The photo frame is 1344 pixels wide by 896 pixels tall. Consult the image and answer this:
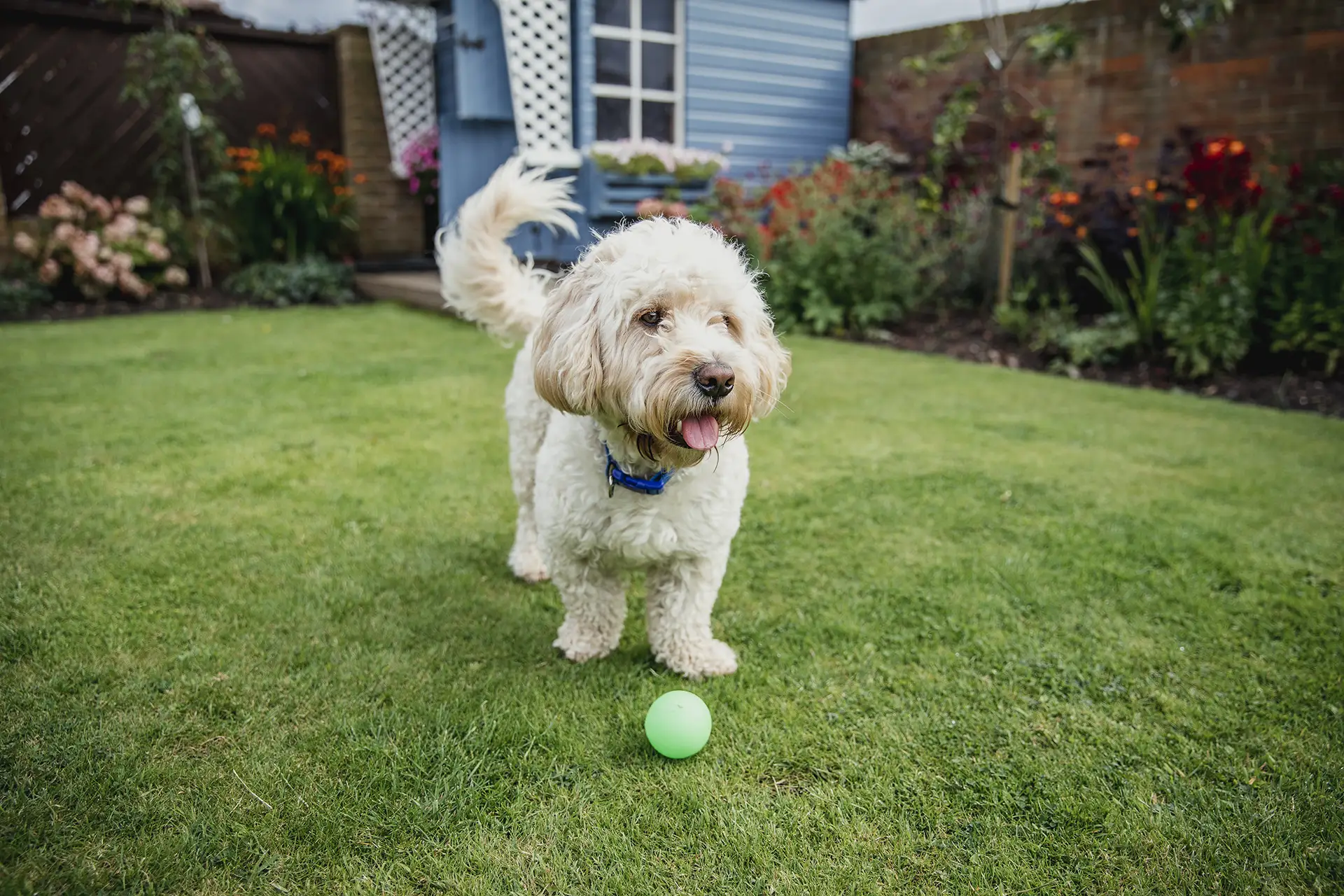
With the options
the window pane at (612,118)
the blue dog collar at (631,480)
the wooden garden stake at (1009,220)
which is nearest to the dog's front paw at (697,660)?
A: the blue dog collar at (631,480)

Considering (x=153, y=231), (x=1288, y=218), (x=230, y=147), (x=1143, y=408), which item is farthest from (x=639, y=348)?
(x=230, y=147)

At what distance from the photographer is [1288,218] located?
6621 mm

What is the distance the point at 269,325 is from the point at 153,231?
2.66 m

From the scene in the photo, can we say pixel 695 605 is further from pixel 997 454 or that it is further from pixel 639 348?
pixel 997 454

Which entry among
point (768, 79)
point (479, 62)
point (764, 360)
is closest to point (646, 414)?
point (764, 360)

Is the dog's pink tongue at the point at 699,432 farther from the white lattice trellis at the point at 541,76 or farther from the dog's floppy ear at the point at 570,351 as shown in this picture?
the white lattice trellis at the point at 541,76

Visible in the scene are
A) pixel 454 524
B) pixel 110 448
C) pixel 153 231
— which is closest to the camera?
pixel 454 524

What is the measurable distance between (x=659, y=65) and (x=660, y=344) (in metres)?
9.26

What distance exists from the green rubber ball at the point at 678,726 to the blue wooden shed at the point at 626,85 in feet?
23.1

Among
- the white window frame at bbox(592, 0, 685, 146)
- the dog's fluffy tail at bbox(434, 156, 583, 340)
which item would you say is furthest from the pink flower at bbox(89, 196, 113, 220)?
the dog's fluffy tail at bbox(434, 156, 583, 340)

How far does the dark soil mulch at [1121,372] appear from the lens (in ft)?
20.1

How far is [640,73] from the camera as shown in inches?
399

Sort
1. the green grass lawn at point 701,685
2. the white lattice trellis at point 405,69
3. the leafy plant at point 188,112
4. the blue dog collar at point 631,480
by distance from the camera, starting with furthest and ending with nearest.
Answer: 1. the white lattice trellis at point 405,69
2. the leafy plant at point 188,112
3. the blue dog collar at point 631,480
4. the green grass lawn at point 701,685

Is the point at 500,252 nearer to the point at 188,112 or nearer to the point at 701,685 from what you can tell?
the point at 701,685
